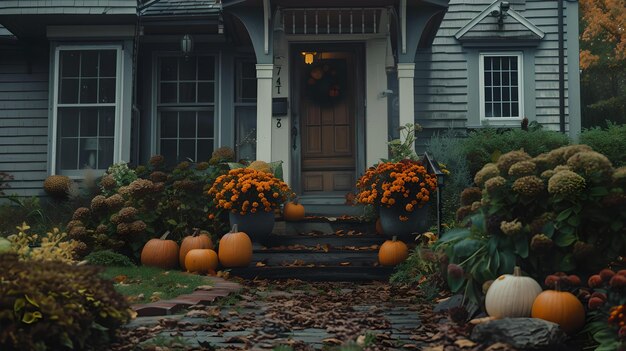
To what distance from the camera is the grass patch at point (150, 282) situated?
19.8 feet

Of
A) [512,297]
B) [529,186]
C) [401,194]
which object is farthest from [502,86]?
[512,297]

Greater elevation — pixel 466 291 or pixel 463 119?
pixel 463 119

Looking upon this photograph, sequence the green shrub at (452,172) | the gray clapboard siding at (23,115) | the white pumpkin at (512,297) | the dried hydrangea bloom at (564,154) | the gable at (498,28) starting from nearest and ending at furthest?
the white pumpkin at (512,297) → the dried hydrangea bloom at (564,154) → the green shrub at (452,172) → the gray clapboard siding at (23,115) → the gable at (498,28)

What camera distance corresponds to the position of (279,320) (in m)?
5.15

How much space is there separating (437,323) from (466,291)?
303 millimetres

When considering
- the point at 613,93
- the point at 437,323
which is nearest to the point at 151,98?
the point at 437,323

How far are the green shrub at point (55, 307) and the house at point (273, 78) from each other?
6.00 meters

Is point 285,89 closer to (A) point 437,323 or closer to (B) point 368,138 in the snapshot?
(B) point 368,138

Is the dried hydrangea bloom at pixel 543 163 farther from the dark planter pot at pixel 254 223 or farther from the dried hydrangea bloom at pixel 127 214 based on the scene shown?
the dried hydrangea bloom at pixel 127 214

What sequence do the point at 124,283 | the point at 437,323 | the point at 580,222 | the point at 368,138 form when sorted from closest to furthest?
the point at 580,222, the point at 437,323, the point at 124,283, the point at 368,138

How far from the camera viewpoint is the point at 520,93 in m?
12.4

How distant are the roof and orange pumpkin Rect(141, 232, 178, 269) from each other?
4416mm

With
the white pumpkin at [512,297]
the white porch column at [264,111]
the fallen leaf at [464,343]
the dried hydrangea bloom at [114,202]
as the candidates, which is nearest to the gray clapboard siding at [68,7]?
the white porch column at [264,111]

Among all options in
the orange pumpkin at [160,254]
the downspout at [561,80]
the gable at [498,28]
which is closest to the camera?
the orange pumpkin at [160,254]
